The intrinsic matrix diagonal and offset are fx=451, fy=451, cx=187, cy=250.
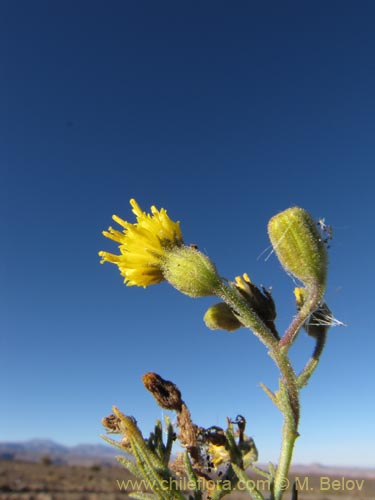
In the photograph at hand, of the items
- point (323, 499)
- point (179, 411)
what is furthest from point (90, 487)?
point (179, 411)

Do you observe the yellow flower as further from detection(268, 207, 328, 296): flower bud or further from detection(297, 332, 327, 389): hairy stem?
detection(268, 207, 328, 296): flower bud

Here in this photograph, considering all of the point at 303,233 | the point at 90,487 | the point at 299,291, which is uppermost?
the point at 303,233

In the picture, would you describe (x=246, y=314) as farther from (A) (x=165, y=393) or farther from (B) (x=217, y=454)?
(B) (x=217, y=454)

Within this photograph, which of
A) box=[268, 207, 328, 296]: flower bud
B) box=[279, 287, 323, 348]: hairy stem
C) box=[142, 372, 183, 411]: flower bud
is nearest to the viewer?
box=[279, 287, 323, 348]: hairy stem

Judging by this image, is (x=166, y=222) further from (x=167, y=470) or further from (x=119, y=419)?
(x=167, y=470)

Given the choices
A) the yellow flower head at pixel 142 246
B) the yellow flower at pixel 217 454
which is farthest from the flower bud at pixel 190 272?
the yellow flower at pixel 217 454

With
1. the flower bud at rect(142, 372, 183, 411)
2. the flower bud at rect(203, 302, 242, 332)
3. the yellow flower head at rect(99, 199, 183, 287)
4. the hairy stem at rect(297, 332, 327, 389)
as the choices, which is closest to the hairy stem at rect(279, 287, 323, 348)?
the hairy stem at rect(297, 332, 327, 389)
